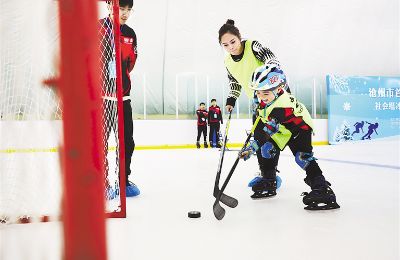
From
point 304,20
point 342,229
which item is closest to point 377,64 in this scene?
point 304,20

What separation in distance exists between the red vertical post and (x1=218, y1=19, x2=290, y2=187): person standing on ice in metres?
1.75

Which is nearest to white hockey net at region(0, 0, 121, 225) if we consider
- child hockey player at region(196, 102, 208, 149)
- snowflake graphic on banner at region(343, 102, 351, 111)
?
child hockey player at region(196, 102, 208, 149)

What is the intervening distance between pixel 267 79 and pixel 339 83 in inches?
317

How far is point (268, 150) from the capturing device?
78.4 inches

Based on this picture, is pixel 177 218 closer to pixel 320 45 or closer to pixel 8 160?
pixel 8 160

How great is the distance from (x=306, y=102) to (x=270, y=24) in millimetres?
2757

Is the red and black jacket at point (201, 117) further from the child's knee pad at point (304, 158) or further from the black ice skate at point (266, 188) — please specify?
the child's knee pad at point (304, 158)

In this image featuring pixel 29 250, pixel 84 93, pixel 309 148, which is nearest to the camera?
pixel 84 93

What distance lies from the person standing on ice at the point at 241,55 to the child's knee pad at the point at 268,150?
0.38ft

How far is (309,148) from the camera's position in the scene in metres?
1.81

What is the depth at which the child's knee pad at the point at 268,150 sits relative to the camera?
1974mm

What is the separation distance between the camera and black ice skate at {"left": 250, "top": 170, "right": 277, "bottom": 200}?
201 cm

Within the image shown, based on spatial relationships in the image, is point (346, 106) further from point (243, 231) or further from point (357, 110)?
point (243, 231)

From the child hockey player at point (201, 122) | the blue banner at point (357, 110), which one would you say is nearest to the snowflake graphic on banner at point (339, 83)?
the blue banner at point (357, 110)
